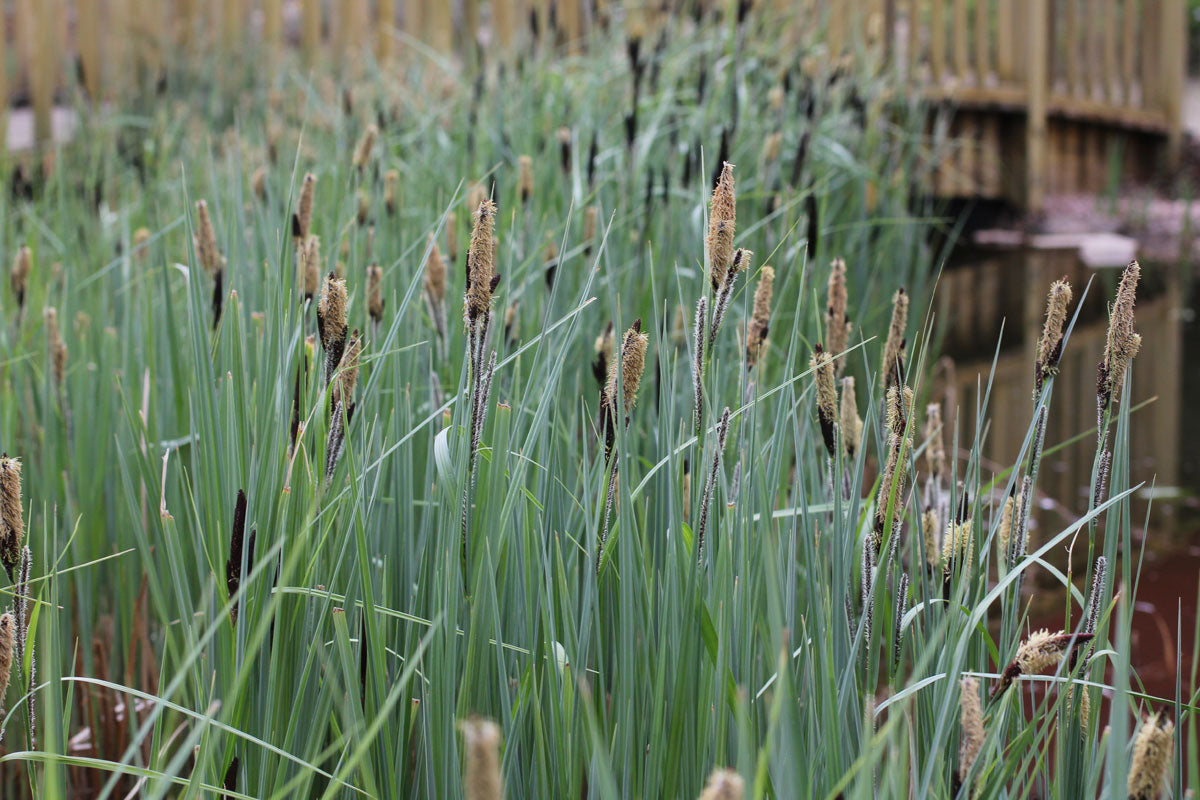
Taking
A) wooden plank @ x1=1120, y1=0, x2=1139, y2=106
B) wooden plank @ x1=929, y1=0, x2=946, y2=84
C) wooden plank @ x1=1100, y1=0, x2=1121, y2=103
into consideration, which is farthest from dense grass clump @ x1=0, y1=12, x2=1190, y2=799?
wooden plank @ x1=1120, y1=0, x2=1139, y2=106

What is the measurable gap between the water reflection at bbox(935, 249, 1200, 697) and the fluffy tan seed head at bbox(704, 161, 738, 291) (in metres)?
0.36

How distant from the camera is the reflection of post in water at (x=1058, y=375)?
9.00 feet

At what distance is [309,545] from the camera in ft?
3.16

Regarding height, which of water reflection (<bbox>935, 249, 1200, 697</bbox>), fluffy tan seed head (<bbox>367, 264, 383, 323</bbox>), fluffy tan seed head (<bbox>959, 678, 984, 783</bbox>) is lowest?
water reflection (<bbox>935, 249, 1200, 697</bbox>)

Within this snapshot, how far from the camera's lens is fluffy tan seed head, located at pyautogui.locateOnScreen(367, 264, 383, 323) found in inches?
46.0

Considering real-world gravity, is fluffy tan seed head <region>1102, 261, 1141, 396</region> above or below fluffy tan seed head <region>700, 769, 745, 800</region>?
above

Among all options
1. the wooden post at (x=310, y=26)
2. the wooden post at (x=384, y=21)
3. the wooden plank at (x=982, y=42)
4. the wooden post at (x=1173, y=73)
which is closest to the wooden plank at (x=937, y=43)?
the wooden plank at (x=982, y=42)

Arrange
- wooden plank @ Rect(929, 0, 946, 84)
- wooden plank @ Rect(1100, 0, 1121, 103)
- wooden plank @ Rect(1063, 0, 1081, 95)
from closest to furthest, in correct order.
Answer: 1. wooden plank @ Rect(929, 0, 946, 84)
2. wooden plank @ Rect(1063, 0, 1081, 95)
3. wooden plank @ Rect(1100, 0, 1121, 103)

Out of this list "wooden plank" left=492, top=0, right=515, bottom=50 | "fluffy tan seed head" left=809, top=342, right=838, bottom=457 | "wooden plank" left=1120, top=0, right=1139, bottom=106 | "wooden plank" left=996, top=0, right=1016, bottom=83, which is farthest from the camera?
"wooden plank" left=1120, top=0, right=1139, bottom=106

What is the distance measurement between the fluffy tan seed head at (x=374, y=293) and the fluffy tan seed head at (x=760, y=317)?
1.21 feet

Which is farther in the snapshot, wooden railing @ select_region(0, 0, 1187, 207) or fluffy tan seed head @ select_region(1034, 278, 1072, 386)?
wooden railing @ select_region(0, 0, 1187, 207)

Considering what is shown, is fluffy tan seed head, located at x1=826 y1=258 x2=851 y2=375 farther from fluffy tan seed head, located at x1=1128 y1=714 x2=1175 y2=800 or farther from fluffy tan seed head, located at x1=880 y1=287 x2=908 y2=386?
fluffy tan seed head, located at x1=1128 y1=714 x2=1175 y2=800

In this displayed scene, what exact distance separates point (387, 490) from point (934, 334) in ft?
7.86

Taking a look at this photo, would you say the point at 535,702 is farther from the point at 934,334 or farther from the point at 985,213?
the point at 985,213
